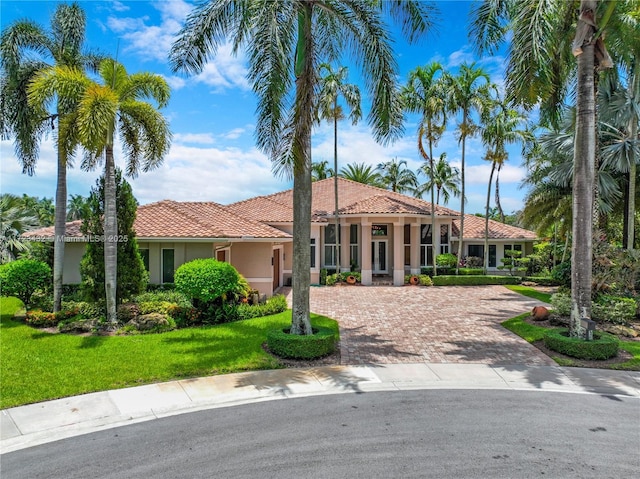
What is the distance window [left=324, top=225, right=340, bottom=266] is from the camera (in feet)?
88.9

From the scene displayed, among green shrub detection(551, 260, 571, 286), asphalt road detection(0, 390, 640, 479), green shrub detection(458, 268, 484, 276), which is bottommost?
asphalt road detection(0, 390, 640, 479)

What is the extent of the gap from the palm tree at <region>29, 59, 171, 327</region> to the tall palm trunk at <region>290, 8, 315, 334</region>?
5800 mm

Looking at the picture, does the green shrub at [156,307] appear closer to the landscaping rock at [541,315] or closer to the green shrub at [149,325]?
the green shrub at [149,325]

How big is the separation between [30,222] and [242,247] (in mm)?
14244

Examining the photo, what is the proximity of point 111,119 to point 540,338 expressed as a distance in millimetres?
14827

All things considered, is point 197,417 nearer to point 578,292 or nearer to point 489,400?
point 489,400

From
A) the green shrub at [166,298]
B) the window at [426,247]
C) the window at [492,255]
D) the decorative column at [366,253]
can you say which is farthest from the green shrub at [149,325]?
the window at [492,255]

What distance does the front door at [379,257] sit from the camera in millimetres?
28250

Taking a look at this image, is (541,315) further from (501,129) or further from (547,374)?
(501,129)

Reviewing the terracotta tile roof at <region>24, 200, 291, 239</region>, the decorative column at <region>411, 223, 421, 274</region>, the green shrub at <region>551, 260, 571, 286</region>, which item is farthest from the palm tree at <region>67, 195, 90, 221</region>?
the green shrub at <region>551, 260, 571, 286</region>

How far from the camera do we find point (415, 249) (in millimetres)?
26969

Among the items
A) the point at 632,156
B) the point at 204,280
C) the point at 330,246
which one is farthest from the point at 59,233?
the point at 632,156

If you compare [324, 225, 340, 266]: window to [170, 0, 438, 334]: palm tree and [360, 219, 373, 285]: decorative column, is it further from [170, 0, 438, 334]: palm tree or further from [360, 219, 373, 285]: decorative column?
[170, 0, 438, 334]: palm tree

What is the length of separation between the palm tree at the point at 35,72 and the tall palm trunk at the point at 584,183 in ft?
52.5
